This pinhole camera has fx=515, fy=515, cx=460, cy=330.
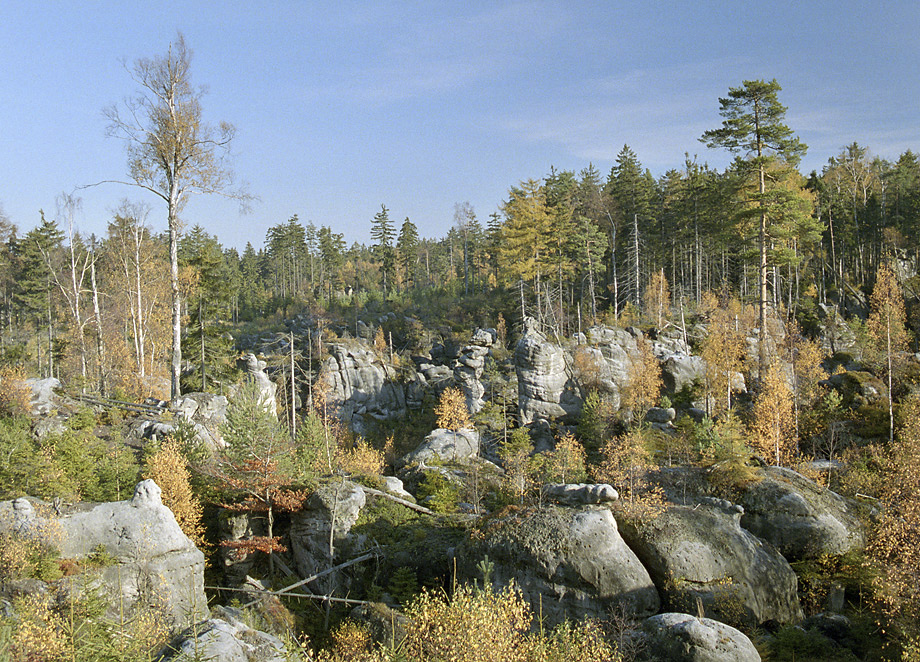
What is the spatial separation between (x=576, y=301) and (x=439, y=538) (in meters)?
46.1

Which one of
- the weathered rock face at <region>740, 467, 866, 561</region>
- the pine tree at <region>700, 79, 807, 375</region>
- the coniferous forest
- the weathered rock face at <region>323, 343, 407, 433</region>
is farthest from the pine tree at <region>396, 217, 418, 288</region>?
the weathered rock face at <region>740, 467, 866, 561</region>

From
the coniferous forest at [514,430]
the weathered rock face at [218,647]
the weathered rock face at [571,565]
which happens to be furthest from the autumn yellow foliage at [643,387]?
the weathered rock face at [218,647]

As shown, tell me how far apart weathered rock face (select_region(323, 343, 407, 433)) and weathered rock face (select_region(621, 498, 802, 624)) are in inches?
1498

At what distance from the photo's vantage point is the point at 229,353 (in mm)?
36000

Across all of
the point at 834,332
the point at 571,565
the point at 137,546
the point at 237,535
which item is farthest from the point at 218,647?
the point at 834,332

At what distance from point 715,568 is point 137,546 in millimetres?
16707

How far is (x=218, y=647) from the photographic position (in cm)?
812

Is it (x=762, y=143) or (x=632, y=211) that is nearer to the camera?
(x=762, y=143)

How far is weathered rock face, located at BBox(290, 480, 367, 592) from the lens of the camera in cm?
1892

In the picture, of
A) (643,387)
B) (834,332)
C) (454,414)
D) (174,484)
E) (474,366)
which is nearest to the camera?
(174,484)

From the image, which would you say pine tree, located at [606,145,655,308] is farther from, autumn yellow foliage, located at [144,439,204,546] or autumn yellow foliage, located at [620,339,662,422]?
autumn yellow foliage, located at [144,439,204,546]

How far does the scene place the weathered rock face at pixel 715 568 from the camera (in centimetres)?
1420

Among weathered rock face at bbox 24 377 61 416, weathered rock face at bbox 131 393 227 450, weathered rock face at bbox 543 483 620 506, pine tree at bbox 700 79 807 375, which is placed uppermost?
pine tree at bbox 700 79 807 375

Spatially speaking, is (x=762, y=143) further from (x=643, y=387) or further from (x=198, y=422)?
(x=198, y=422)
